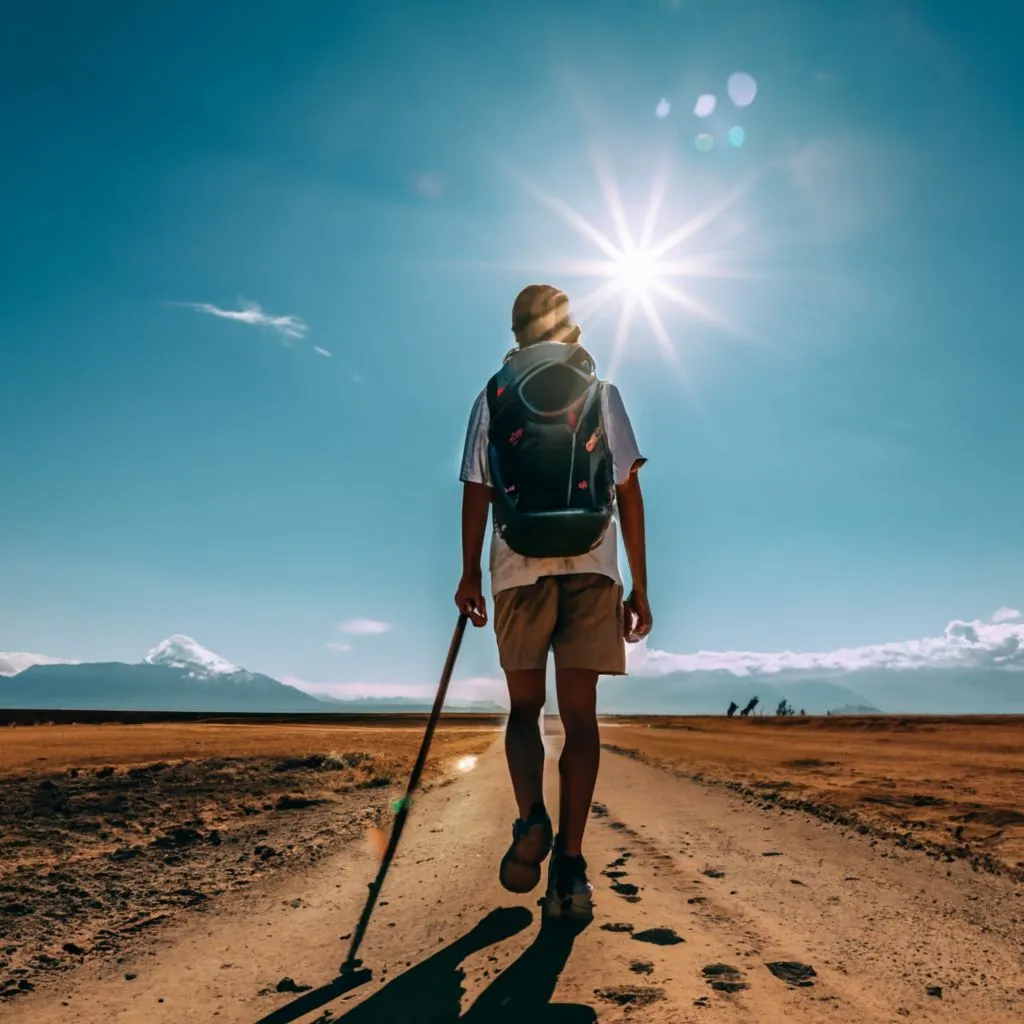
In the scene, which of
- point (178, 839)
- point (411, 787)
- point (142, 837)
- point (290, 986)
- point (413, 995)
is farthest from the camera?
point (142, 837)

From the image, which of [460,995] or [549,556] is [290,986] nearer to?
[460,995]

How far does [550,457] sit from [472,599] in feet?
2.87

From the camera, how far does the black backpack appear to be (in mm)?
3420

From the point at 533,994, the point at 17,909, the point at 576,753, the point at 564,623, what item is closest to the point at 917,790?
the point at 576,753

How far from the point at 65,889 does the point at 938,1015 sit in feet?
14.2

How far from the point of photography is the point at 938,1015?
6.97 feet

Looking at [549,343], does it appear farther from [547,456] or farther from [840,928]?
[840,928]

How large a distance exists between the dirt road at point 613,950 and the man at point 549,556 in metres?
0.52

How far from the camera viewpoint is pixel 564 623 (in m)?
3.62

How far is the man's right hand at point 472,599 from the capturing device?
3.75 meters

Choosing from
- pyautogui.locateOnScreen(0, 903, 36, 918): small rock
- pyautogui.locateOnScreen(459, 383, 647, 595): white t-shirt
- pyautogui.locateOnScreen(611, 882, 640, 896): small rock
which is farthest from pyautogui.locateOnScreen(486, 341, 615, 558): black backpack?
pyautogui.locateOnScreen(0, 903, 36, 918): small rock

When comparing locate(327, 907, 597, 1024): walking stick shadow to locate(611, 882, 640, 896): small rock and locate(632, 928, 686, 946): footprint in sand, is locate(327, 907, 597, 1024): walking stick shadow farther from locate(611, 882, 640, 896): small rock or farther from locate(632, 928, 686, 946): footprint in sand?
locate(611, 882, 640, 896): small rock

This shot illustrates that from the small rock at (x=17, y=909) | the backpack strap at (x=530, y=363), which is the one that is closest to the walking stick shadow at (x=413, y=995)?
the small rock at (x=17, y=909)

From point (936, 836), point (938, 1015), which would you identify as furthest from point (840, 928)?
point (936, 836)
